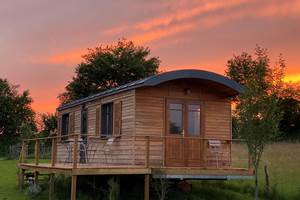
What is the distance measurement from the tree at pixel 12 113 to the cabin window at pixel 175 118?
3682 centimetres

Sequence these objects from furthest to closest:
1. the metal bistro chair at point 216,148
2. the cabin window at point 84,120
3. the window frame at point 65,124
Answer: the window frame at point 65,124, the cabin window at point 84,120, the metal bistro chair at point 216,148

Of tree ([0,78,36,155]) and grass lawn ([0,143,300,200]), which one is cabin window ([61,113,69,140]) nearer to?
grass lawn ([0,143,300,200])

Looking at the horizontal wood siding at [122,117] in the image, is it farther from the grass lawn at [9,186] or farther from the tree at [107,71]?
the tree at [107,71]

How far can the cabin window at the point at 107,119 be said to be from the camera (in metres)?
18.7

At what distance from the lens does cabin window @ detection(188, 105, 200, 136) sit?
1766cm

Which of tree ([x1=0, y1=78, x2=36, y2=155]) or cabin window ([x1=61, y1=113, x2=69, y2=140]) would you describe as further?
tree ([x1=0, y1=78, x2=36, y2=155])

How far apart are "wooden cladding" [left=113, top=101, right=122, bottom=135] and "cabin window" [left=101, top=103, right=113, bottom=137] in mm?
448

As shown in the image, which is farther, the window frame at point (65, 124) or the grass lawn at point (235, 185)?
the window frame at point (65, 124)

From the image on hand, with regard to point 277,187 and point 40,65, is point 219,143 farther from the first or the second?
point 40,65

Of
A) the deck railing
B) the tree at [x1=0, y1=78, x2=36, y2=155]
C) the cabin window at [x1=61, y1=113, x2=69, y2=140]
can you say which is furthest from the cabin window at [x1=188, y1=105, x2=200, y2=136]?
the tree at [x1=0, y1=78, x2=36, y2=155]

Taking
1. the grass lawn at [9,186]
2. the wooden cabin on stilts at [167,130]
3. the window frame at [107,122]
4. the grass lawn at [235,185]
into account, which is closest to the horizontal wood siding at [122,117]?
the wooden cabin on stilts at [167,130]

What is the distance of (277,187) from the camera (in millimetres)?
19391

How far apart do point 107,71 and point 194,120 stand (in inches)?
1267

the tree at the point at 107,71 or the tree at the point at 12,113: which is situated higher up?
the tree at the point at 107,71
